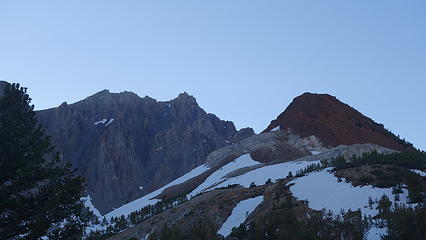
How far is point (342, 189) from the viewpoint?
101 feet

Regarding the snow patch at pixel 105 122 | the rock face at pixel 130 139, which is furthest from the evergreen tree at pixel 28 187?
the snow patch at pixel 105 122

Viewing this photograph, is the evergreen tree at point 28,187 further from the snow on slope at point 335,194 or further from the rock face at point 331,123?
the rock face at point 331,123

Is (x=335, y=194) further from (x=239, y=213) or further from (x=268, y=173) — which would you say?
(x=268, y=173)

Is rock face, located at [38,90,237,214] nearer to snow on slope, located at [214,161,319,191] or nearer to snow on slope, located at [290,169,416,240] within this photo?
snow on slope, located at [214,161,319,191]

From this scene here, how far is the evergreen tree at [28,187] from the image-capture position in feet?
69.7

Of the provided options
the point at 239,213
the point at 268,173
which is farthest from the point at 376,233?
the point at 268,173

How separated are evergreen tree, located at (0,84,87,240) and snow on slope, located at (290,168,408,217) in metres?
12.8

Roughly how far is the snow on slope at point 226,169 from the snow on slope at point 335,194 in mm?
22764

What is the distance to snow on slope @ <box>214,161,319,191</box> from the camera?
153 feet

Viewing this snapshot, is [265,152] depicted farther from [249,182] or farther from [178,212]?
[178,212]

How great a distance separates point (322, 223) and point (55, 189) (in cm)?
1131

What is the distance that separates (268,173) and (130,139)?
9906 centimetres

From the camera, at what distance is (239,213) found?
33.8 m

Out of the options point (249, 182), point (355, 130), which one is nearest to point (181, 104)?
point (355, 130)
